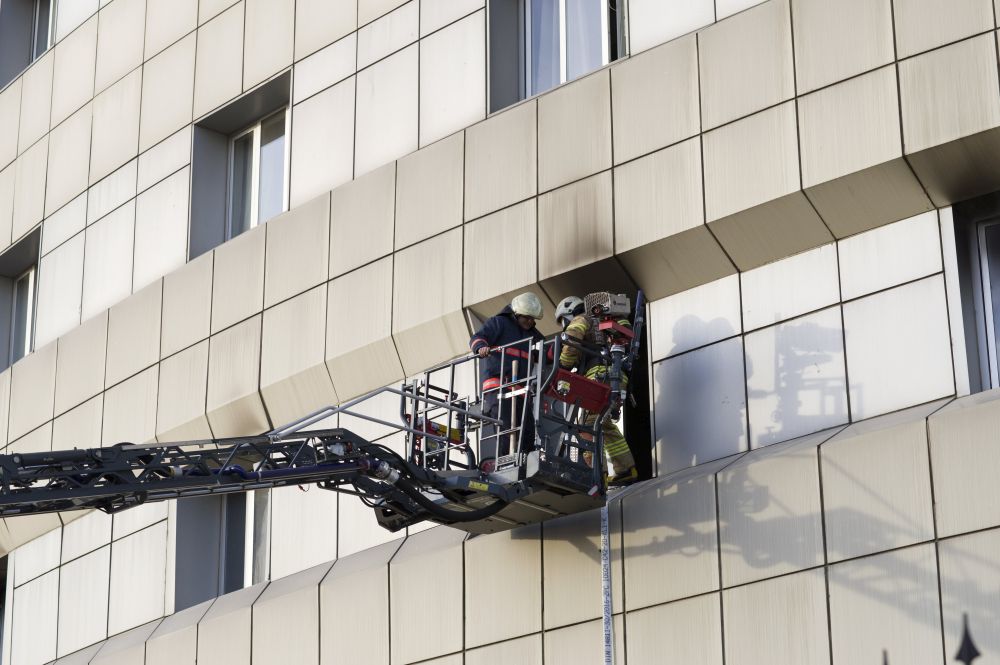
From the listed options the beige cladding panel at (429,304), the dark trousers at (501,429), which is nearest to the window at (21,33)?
the beige cladding panel at (429,304)

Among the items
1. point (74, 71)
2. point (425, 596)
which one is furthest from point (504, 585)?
point (74, 71)

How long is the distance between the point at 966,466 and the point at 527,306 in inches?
194

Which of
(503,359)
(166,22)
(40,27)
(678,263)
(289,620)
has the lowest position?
(289,620)

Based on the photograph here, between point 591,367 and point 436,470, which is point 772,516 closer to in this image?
point 591,367

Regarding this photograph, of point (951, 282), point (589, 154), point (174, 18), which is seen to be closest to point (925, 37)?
point (951, 282)

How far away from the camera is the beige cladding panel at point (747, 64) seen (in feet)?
56.1

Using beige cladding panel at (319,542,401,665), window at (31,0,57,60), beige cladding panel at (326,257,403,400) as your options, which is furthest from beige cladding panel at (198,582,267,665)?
window at (31,0,57,60)

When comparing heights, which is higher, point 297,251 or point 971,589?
point 297,251

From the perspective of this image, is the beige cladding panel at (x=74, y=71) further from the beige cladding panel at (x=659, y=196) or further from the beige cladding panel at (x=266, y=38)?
the beige cladding panel at (x=659, y=196)

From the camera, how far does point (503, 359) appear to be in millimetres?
16578

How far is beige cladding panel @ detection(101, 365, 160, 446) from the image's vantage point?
23422mm

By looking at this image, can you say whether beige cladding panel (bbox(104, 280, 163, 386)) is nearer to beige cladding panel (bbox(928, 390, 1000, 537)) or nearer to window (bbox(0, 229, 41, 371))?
window (bbox(0, 229, 41, 371))

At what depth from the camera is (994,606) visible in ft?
45.3

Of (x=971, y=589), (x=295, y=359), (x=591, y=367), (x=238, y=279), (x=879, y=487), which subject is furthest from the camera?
(x=238, y=279)
